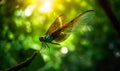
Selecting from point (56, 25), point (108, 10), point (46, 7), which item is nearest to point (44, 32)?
point (46, 7)

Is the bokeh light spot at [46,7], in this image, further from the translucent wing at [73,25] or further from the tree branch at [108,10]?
the translucent wing at [73,25]

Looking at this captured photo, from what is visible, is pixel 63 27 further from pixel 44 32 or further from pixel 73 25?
pixel 44 32

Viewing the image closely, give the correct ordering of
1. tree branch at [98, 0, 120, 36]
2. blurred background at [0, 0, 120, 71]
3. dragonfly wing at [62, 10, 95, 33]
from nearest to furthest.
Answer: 1. dragonfly wing at [62, 10, 95, 33]
2. blurred background at [0, 0, 120, 71]
3. tree branch at [98, 0, 120, 36]

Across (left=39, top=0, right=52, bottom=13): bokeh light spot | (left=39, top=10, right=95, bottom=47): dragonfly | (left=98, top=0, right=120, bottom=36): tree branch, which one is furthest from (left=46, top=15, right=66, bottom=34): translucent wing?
(left=39, top=0, right=52, bottom=13): bokeh light spot

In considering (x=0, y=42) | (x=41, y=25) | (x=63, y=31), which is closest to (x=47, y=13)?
(x=41, y=25)

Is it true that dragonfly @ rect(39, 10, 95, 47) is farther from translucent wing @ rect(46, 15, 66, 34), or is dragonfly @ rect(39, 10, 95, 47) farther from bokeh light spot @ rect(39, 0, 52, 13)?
bokeh light spot @ rect(39, 0, 52, 13)

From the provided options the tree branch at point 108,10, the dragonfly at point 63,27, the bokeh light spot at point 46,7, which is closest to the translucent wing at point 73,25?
the dragonfly at point 63,27

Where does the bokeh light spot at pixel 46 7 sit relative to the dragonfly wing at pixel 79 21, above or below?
below
